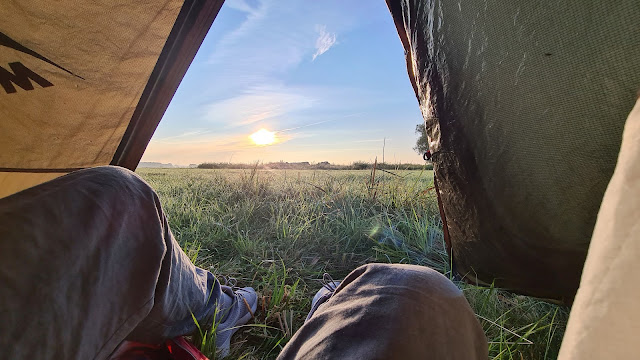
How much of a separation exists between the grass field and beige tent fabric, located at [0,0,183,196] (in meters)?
0.75

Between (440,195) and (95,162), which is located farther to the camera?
(95,162)

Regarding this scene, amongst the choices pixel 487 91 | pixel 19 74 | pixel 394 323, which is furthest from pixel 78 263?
pixel 19 74

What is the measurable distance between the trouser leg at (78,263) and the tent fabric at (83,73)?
2.63 ft

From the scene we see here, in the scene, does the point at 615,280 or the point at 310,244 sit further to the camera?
the point at 310,244

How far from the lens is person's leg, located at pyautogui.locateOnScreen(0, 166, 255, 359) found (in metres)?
0.42

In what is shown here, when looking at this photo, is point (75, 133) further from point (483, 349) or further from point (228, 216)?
point (483, 349)

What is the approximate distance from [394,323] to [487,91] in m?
0.46

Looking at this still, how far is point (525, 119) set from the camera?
614mm

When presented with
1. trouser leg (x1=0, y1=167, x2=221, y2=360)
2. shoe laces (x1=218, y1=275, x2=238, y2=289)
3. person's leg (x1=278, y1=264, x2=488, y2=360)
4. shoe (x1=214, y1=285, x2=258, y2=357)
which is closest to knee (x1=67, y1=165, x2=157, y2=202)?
trouser leg (x1=0, y1=167, x2=221, y2=360)

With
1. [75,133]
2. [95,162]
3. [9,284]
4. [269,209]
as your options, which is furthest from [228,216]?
→ [9,284]

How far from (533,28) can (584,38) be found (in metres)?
0.07

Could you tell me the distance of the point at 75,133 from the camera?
141 centimetres

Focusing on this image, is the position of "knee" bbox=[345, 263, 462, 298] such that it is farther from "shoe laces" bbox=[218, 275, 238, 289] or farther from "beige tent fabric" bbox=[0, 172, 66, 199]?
"beige tent fabric" bbox=[0, 172, 66, 199]

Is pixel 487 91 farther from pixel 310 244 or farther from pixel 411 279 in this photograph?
pixel 310 244
